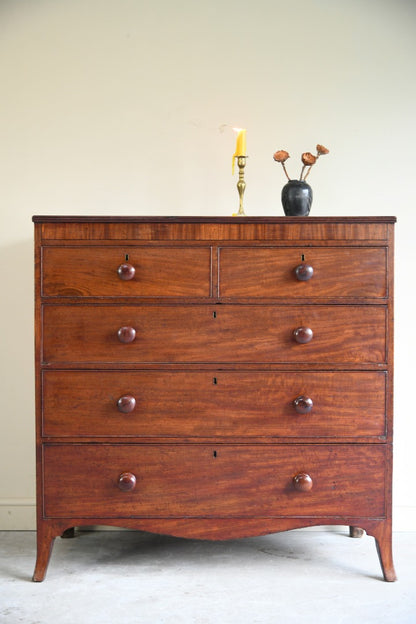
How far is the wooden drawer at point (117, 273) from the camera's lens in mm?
1995

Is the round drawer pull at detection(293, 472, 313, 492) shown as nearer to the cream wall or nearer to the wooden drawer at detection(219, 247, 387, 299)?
the wooden drawer at detection(219, 247, 387, 299)

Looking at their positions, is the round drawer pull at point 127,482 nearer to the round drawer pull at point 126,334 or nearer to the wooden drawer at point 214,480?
the wooden drawer at point 214,480

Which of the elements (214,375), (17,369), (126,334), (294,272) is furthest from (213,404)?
(17,369)

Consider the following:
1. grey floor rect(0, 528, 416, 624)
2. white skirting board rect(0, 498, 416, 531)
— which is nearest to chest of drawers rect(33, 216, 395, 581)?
grey floor rect(0, 528, 416, 624)

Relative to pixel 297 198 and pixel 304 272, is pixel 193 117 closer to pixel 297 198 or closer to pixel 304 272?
pixel 297 198

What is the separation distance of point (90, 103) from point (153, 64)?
35 cm

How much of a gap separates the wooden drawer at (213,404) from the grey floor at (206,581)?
547 mm

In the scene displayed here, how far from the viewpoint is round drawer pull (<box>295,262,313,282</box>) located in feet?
6.43

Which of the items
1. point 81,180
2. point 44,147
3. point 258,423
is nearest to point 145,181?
point 81,180

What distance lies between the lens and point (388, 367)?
201cm

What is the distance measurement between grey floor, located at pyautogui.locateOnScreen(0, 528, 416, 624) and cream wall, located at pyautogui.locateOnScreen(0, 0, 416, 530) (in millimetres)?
442

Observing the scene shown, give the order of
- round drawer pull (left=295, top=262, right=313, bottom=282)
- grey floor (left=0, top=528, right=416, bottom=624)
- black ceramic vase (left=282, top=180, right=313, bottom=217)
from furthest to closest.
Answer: black ceramic vase (left=282, top=180, right=313, bottom=217), round drawer pull (left=295, top=262, right=313, bottom=282), grey floor (left=0, top=528, right=416, bottom=624)

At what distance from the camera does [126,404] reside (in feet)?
6.46

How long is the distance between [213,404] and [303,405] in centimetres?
32
